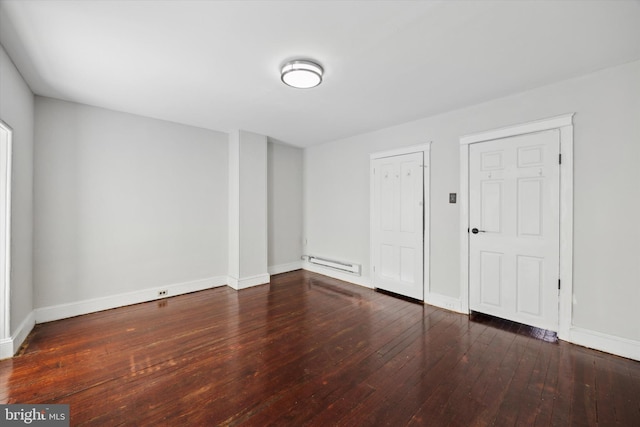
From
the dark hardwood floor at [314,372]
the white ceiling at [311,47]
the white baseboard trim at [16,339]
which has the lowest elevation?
the dark hardwood floor at [314,372]

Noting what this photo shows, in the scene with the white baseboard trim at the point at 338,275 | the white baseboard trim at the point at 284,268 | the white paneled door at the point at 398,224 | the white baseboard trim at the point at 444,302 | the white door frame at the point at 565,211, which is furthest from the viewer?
the white baseboard trim at the point at 284,268

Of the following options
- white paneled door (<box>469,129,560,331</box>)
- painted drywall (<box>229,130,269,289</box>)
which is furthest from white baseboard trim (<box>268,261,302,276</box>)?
white paneled door (<box>469,129,560,331</box>)

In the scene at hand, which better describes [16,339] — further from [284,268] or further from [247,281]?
[284,268]

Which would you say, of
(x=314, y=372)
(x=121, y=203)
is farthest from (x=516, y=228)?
(x=121, y=203)

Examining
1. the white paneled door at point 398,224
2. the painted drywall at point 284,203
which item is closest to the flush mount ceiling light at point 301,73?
the white paneled door at point 398,224

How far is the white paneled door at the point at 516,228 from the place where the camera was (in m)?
2.70

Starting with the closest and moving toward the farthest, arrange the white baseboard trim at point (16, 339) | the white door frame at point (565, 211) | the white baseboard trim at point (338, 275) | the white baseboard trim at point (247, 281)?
the white baseboard trim at point (16, 339) < the white door frame at point (565, 211) < the white baseboard trim at point (247, 281) < the white baseboard trim at point (338, 275)

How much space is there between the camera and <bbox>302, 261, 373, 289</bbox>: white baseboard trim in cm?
442

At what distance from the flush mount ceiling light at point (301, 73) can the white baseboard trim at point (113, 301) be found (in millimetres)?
3279

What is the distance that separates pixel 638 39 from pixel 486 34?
3.87ft

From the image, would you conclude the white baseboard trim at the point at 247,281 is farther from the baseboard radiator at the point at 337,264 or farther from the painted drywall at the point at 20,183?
the painted drywall at the point at 20,183

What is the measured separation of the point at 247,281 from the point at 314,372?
8.23 feet

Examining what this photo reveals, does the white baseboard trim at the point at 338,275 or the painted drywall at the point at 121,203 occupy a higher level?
the painted drywall at the point at 121,203

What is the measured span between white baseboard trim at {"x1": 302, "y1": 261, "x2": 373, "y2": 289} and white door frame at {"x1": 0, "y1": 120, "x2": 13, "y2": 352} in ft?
13.0
